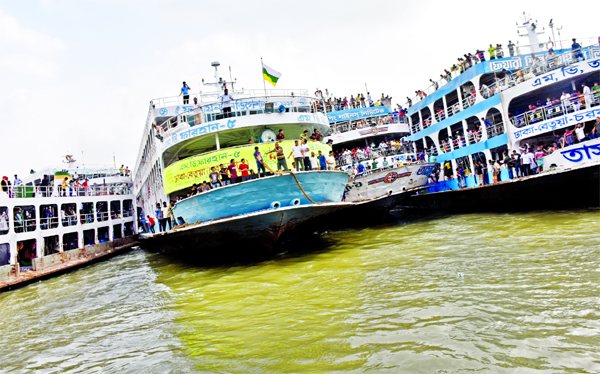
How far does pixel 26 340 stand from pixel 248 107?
8.78m

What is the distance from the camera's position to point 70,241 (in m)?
21.0

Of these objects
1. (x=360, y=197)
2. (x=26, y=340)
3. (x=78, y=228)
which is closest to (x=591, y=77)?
(x=360, y=197)

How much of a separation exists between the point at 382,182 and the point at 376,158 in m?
6.29

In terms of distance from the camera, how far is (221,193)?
30.5ft

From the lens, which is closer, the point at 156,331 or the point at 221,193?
the point at 156,331

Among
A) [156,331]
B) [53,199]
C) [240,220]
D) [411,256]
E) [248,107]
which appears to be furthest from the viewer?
[53,199]

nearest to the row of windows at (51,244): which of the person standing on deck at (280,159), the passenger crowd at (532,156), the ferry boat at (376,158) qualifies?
the person standing on deck at (280,159)

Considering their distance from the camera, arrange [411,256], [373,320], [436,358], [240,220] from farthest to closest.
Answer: [240,220]
[411,256]
[373,320]
[436,358]

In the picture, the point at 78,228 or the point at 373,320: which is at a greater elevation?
the point at 78,228

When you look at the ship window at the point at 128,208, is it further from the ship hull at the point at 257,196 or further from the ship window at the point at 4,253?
the ship hull at the point at 257,196

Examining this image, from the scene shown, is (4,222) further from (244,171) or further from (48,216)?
(244,171)

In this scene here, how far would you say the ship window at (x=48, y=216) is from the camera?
19.3m

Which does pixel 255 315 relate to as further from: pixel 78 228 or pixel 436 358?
pixel 78 228

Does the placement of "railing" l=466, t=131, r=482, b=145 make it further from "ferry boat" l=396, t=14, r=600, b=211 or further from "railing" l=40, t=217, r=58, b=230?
"railing" l=40, t=217, r=58, b=230
